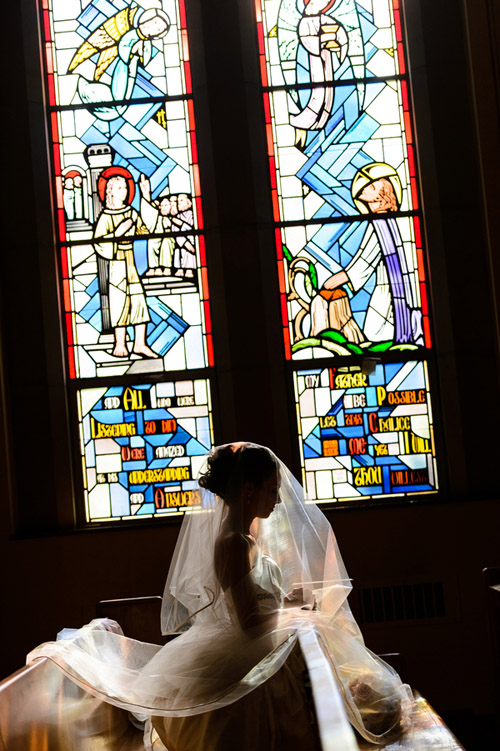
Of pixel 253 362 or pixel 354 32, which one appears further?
pixel 354 32

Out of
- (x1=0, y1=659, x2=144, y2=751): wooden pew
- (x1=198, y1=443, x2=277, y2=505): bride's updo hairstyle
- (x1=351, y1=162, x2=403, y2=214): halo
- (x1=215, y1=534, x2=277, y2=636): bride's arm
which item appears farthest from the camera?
(x1=351, y1=162, x2=403, y2=214): halo

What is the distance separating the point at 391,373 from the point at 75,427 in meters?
2.15

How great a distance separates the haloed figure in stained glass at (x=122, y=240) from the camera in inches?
204

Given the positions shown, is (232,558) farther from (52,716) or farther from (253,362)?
(253,362)

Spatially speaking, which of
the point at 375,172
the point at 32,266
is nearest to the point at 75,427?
the point at 32,266

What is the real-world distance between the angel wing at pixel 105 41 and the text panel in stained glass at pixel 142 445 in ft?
7.48

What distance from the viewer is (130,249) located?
5.26 metres

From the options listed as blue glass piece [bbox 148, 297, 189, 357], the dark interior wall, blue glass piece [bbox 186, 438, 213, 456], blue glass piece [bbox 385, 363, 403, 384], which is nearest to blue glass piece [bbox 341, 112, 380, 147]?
the dark interior wall

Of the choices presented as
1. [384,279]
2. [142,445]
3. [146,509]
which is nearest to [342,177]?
[384,279]

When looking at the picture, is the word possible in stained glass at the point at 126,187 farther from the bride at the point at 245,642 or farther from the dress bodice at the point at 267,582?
the dress bodice at the point at 267,582

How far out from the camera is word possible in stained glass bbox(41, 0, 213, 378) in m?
5.17

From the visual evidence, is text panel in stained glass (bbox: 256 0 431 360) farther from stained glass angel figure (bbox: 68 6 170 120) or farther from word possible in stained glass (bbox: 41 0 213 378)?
→ stained glass angel figure (bbox: 68 6 170 120)

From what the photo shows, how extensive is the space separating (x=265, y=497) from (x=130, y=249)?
9.04ft

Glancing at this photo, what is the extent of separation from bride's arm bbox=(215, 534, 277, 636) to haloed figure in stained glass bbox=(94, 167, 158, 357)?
8.34 feet
